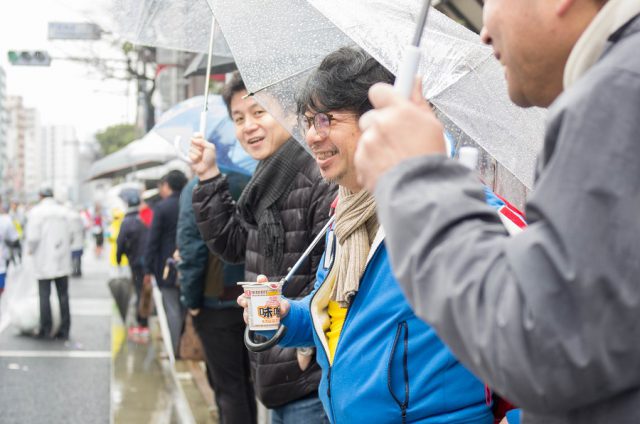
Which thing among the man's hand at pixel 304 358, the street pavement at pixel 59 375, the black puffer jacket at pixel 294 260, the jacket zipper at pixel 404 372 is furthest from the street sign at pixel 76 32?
the jacket zipper at pixel 404 372

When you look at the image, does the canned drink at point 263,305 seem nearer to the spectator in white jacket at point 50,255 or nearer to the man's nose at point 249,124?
the man's nose at point 249,124

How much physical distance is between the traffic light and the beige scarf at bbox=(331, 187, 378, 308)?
2128cm

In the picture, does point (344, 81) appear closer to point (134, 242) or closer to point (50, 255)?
point (50, 255)

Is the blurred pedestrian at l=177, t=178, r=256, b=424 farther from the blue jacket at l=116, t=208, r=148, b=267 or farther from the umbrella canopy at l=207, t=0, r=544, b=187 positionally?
the blue jacket at l=116, t=208, r=148, b=267

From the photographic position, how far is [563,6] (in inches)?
47.6

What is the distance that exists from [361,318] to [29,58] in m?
22.4

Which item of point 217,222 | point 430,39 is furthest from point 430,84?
point 217,222

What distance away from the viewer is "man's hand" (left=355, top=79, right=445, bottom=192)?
119 centimetres

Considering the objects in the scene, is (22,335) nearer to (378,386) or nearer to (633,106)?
(378,386)

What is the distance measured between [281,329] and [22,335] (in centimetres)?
972

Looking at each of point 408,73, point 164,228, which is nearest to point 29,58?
point 164,228

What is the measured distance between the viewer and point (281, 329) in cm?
275

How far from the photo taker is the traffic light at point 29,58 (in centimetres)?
2236

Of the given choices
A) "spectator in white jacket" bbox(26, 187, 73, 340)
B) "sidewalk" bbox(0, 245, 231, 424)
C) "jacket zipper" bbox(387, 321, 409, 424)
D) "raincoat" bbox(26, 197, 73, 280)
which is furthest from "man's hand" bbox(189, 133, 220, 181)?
"raincoat" bbox(26, 197, 73, 280)
